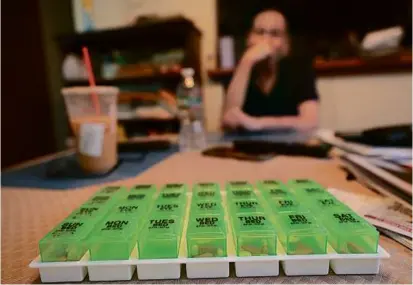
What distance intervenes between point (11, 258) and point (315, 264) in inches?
12.0

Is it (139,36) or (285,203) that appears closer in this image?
(285,203)

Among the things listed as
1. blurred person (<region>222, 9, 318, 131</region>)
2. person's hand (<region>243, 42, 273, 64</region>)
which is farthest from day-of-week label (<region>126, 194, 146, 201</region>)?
person's hand (<region>243, 42, 273, 64</region>)

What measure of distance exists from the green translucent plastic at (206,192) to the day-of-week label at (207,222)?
0.20 feet

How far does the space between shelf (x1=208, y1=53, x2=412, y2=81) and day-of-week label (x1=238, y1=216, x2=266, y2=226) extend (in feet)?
5.84

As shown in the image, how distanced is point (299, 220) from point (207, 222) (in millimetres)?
86

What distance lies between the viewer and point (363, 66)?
1.84 metres

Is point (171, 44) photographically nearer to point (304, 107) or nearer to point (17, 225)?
point (304, 107)

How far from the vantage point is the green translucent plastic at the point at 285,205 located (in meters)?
0.32

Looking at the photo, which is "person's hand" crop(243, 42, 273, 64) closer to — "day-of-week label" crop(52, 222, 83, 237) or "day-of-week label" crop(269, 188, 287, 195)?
"day-of-week label" crop(269, 188, 287, 195)

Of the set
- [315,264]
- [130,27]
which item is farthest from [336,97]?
[315,264]

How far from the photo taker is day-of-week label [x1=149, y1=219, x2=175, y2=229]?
0.29m

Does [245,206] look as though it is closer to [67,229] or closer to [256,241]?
[256,241]

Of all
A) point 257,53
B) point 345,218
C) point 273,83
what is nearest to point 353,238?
point 345,218

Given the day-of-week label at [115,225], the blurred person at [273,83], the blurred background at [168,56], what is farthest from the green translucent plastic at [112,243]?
the blurred background at [168,56]
